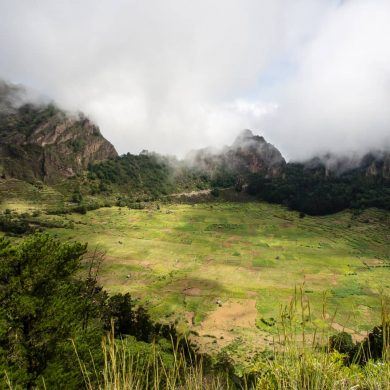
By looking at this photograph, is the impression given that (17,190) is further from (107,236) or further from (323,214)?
(323,214)

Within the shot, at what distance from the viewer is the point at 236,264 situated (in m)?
86.8

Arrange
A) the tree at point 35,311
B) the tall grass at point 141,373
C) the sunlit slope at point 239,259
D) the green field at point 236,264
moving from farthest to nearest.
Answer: the sunlit slope at point 239,259 → the green field at point 236,264 → the tree at point 35,311 → the tall grass at point 141,373

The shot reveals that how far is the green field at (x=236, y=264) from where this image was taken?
5425cm

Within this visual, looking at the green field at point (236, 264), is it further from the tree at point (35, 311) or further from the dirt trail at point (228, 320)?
the tree at point (35, 311)

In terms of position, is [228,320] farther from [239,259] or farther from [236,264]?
[239,259]

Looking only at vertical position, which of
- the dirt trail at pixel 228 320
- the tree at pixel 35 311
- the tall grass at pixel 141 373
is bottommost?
the dirt trail at pixel 228 320

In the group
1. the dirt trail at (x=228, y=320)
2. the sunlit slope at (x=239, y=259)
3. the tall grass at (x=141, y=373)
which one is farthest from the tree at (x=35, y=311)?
the dirt trail at (x=228, y=320)

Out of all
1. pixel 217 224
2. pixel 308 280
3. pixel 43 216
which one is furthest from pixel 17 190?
pixel 308 280

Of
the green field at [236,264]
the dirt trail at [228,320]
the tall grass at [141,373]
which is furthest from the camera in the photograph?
the green field at [236,264]

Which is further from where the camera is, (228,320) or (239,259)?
(239,259)

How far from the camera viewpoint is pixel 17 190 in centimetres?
17712

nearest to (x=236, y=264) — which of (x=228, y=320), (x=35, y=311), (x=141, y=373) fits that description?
(x=228, y=320)

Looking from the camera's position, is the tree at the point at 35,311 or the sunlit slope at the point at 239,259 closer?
the tree at the point at 35,311

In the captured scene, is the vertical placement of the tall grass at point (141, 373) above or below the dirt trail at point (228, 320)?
above
